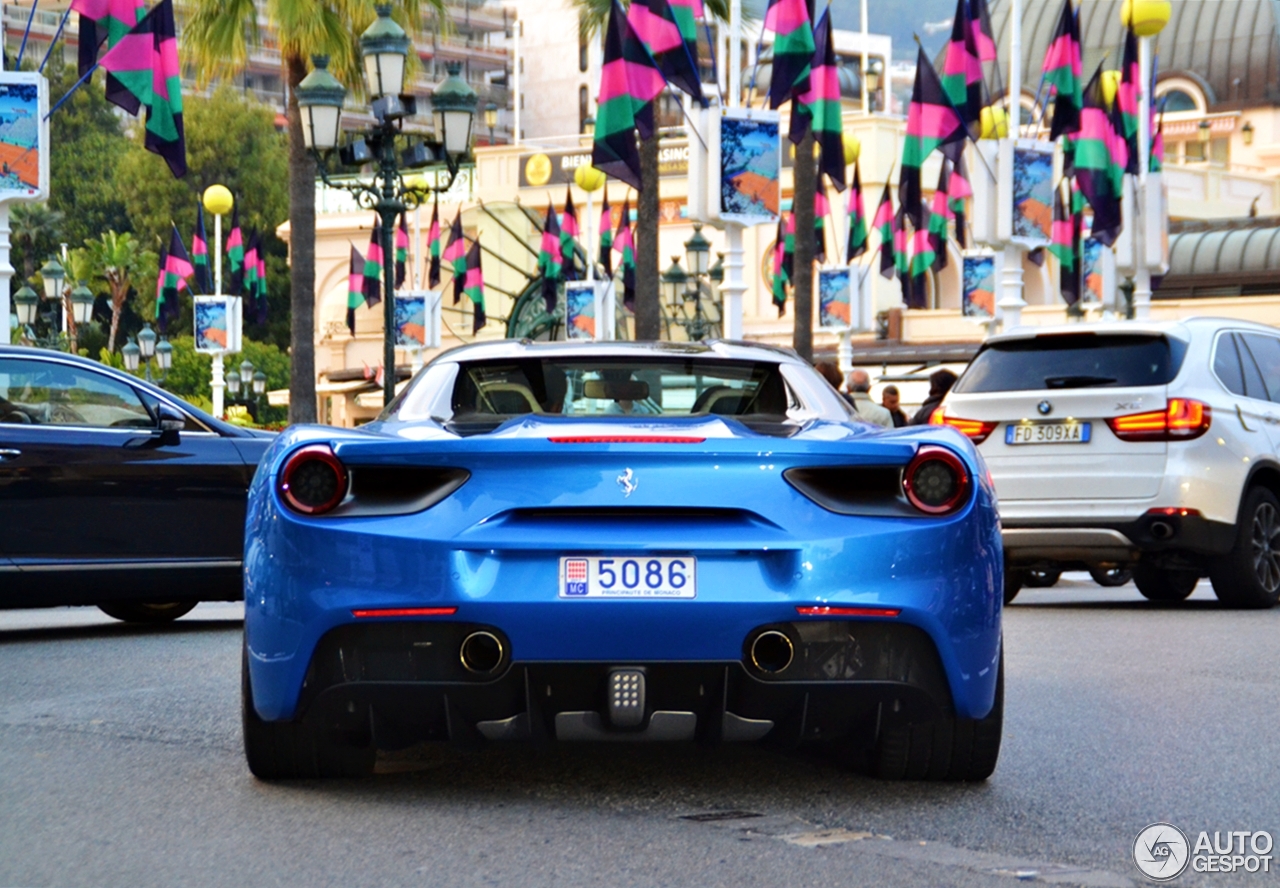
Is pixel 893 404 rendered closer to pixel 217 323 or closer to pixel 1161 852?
pixel 1161 852

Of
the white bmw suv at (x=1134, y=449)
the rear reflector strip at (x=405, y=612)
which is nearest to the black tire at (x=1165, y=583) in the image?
the white bmw suv at (x=1134, y=449)

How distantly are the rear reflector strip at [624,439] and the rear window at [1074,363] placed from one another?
26.2ft

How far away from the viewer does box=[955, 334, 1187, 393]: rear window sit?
12.8 meters

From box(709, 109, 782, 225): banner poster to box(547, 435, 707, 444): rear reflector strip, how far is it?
17.9 m

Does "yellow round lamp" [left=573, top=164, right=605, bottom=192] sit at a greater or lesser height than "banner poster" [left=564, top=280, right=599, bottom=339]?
greater

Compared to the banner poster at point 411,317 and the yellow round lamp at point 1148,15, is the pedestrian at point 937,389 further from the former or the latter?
the banner poster at point 411,317

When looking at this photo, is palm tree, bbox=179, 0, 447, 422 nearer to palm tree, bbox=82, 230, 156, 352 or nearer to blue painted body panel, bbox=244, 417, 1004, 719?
blue painted body panel, bbox=244, 417, 1004, 719

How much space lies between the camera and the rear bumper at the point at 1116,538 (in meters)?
12.6

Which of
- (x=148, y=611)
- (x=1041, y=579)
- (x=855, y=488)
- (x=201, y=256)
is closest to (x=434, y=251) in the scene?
(x=201, y=256)

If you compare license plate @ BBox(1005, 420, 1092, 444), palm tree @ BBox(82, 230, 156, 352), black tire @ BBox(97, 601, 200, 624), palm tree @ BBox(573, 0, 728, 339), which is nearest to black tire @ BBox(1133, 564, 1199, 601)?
license plate @ BBox(1005, 420, 1092, 444)

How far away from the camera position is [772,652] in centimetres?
532

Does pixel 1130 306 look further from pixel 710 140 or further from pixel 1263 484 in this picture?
pixel 1263 484

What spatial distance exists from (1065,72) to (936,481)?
78.1 feet

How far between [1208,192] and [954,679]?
225ft
